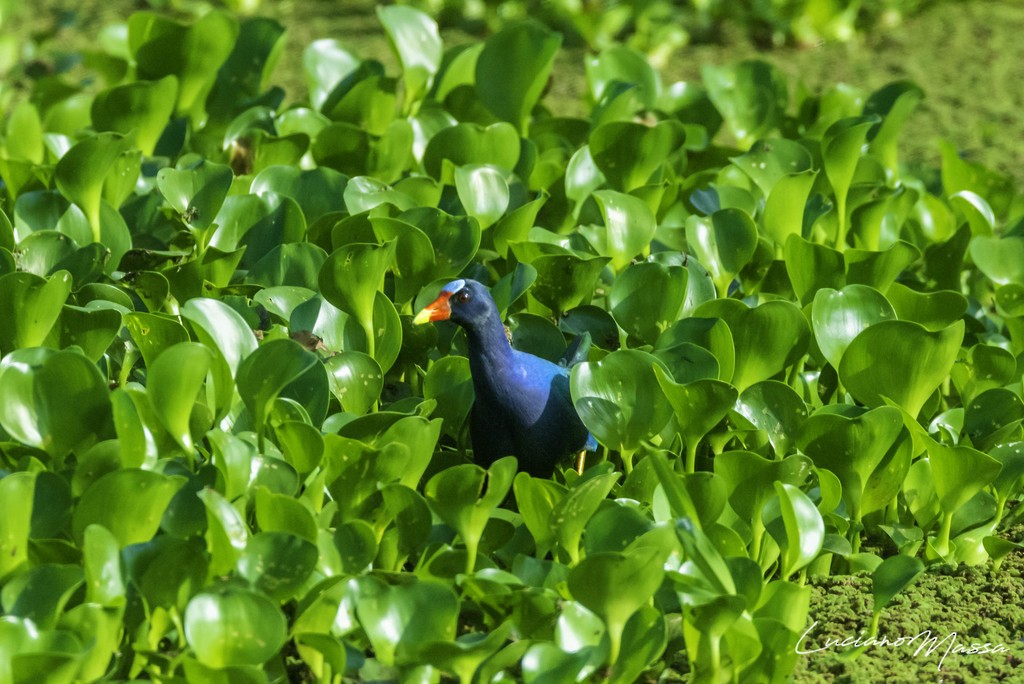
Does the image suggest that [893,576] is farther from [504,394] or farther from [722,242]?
[722,242]

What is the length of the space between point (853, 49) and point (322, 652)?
527 cm

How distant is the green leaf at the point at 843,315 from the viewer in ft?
11.3

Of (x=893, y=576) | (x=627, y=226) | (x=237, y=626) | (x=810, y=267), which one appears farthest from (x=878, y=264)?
(x=237, y=626)

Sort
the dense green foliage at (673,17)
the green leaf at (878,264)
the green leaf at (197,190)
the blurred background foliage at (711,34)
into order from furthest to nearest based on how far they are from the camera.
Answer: the dense green foliage at (673,17) → the blurred background foliage at (711,34) → the green leaf at (197,190) → the green leaf at (878,264)

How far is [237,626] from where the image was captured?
250 centimetres

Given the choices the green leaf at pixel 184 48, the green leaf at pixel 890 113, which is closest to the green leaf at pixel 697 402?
the green leaf at pixel 890 113

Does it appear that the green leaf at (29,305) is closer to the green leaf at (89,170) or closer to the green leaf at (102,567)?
the green leaf at (89,170)

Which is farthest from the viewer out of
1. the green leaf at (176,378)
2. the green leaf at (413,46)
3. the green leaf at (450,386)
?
the green leaf at (413,46)

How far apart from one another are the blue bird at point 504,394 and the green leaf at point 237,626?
3.08 feet

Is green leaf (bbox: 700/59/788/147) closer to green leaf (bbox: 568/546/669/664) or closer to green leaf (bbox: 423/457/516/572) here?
green leaf (bbox: 423/457/516/572)

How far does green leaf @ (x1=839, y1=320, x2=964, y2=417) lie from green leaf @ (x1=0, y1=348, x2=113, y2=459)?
1815mm

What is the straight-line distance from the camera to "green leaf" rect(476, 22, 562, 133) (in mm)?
4586

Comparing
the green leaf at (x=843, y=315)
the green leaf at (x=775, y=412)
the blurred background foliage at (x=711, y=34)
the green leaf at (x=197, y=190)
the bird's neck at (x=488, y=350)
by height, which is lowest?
the blurred background foliage at (x=711, y=34)

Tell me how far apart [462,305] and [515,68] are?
5.23 ft
